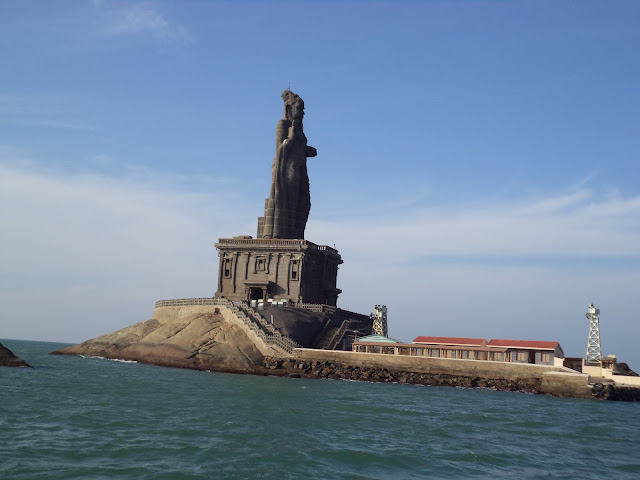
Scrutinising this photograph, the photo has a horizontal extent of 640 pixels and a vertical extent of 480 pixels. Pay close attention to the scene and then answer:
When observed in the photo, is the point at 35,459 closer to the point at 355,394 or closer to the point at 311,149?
the point at 355,394

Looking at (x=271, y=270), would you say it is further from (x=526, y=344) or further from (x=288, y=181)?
(x=526, y=344)

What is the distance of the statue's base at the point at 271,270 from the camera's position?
79188 millimetres

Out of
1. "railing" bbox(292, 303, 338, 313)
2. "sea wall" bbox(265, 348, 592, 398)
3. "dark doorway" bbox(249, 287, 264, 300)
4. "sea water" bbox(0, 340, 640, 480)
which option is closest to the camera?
"sea water" bbox(0, 340, 640, 480)

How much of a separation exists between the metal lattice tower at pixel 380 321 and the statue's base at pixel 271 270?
318 inches

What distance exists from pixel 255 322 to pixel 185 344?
7135 millimetres

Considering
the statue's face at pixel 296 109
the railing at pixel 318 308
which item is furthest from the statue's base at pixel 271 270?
the statue's face at pixel 296 109

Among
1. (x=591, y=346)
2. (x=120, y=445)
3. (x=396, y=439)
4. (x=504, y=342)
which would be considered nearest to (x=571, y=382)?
(x=504, y=342)

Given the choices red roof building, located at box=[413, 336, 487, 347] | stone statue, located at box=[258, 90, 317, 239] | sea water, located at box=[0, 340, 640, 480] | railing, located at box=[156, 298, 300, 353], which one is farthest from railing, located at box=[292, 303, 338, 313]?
sea water, located at box=[0, 340, 640, 480]

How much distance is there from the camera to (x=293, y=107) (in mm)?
86688

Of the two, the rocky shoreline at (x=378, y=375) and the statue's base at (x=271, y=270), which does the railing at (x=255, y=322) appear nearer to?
the rocky shoreline at (x=378, y=375)

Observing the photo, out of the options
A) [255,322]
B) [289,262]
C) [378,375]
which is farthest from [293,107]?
[378,375]

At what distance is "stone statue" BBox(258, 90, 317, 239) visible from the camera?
277ft

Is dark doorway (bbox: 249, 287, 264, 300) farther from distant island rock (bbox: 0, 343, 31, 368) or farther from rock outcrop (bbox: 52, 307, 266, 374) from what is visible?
distant island rock (bbox: 0, 343, 31, 368)

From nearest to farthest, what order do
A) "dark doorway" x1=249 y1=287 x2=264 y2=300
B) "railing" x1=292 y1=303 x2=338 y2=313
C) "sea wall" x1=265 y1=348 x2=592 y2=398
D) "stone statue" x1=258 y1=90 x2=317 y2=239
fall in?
"sea wall" x1=265 y1=348 x2=592 y2=398 → "railing" x1=292 y1=303 x2=338 y2=313 → "dark doorway" x1=249 y1=287 x2=264 y2=300 → "stone statue" x1=258 y1=90 x2=317 y2=239
